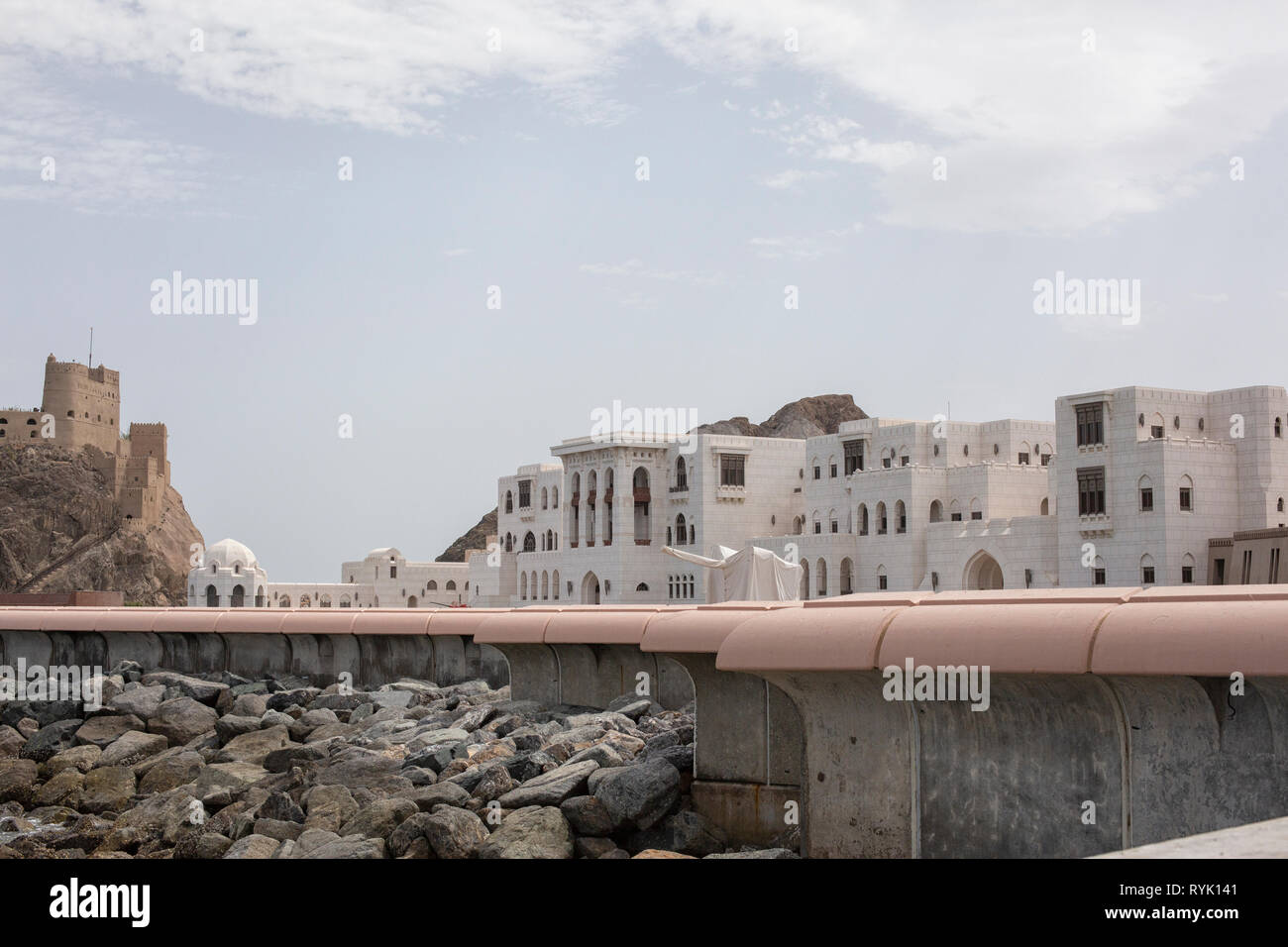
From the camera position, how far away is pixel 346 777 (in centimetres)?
1579

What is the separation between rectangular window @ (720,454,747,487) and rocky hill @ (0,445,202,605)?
62810 millimetres

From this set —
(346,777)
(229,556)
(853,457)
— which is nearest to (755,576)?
(346,777)

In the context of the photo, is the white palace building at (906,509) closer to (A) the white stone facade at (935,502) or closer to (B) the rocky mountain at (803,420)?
(A) the white stone facade at (935,502)

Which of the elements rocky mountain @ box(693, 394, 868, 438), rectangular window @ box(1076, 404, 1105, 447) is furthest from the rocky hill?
rectangular window @ box(1076, 404, 1105, 447)

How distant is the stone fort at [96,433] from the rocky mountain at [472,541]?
95.7 ft

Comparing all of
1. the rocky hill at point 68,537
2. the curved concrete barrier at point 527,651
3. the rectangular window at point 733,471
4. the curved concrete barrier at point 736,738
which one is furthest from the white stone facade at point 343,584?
the curved concrete barrier at point 736,738

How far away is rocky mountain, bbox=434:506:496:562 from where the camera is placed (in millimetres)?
145625

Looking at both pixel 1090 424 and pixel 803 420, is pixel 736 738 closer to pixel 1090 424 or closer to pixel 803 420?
pixel 1090 424

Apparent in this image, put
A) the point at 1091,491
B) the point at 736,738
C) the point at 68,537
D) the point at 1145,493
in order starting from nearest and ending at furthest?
the point at 736,738 < the point at 1145,493 < the point at 1091,491 < the point at 68,537

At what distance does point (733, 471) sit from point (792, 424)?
6542 cm

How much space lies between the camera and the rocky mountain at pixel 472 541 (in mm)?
145625
